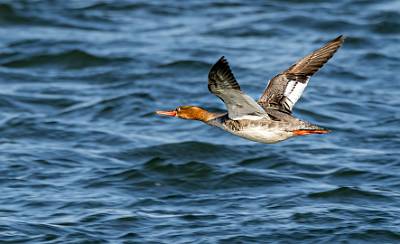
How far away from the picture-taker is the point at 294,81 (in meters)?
8.85

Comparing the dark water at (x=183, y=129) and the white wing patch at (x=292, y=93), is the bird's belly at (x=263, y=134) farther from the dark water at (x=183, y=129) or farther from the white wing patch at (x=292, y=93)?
the dark water at (x=183, y=129)

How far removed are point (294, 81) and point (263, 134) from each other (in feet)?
3.60

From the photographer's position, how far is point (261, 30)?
1577 cm

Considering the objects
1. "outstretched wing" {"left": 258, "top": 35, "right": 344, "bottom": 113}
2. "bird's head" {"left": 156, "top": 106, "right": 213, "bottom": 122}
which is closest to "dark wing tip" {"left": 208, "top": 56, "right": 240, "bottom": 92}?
"bird's head" {"left": 156, "top": 106, "right": 213, "bottom": 122}

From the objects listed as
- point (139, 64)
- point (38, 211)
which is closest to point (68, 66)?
point (139, 64)

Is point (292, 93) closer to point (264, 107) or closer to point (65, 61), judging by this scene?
point (264, 107)

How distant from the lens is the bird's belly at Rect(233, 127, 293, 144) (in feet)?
26.0

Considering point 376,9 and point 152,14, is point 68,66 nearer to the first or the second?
point 152,14

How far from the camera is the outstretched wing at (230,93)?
7.20m

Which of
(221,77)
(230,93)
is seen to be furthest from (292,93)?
(221,77)

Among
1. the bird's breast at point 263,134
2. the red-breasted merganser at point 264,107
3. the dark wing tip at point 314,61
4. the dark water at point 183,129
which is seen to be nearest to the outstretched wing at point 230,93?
the red-breasted merganser at point 264,107

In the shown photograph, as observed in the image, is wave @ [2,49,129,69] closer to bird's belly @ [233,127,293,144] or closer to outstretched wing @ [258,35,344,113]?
outstretched wing @ [258,35,344,113]

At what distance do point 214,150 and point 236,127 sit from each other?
361cm

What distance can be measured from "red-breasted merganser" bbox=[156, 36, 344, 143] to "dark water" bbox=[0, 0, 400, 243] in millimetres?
1270
